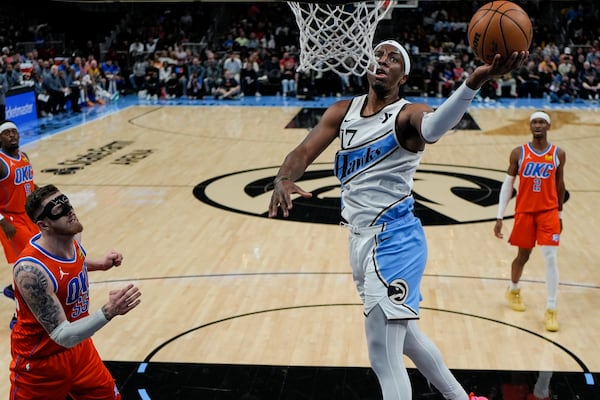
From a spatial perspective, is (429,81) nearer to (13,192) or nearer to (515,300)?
(515,300)

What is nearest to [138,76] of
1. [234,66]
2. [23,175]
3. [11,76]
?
[234,66]

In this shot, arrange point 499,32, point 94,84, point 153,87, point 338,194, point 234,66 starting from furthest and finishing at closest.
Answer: point 153,87
point 234,66
point 94,84
point 338,194
point 499,32

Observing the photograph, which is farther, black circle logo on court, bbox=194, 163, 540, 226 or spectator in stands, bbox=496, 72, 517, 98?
spectator in stands, bbox=496, 72, 517, 98

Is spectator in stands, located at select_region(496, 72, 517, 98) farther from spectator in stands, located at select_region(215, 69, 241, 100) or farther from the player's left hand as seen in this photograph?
the player's left hand

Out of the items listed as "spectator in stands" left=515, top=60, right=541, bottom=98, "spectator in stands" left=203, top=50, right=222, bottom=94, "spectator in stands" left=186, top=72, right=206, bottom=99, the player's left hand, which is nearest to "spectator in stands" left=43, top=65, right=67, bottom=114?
"spectator in stands" left=186, top=72, right=206, bottom=99

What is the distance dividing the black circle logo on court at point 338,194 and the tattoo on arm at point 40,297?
21.3ft

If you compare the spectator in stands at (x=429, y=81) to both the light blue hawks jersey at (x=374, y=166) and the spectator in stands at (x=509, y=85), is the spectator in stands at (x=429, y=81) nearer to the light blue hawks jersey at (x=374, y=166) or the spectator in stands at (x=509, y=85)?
the spectator in stands at (x=509, y=85)

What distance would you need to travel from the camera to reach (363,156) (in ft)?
14.0

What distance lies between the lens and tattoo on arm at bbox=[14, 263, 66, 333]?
12.8 feet

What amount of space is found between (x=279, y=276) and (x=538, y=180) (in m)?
2.69

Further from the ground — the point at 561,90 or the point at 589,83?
the point at 589,83

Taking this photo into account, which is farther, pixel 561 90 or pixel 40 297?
pixel 561 90

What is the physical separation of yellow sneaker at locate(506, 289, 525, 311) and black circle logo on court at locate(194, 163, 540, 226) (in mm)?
3001

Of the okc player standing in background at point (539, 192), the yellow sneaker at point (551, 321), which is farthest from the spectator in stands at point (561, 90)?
the yellow sneaker at point (551, 321)
